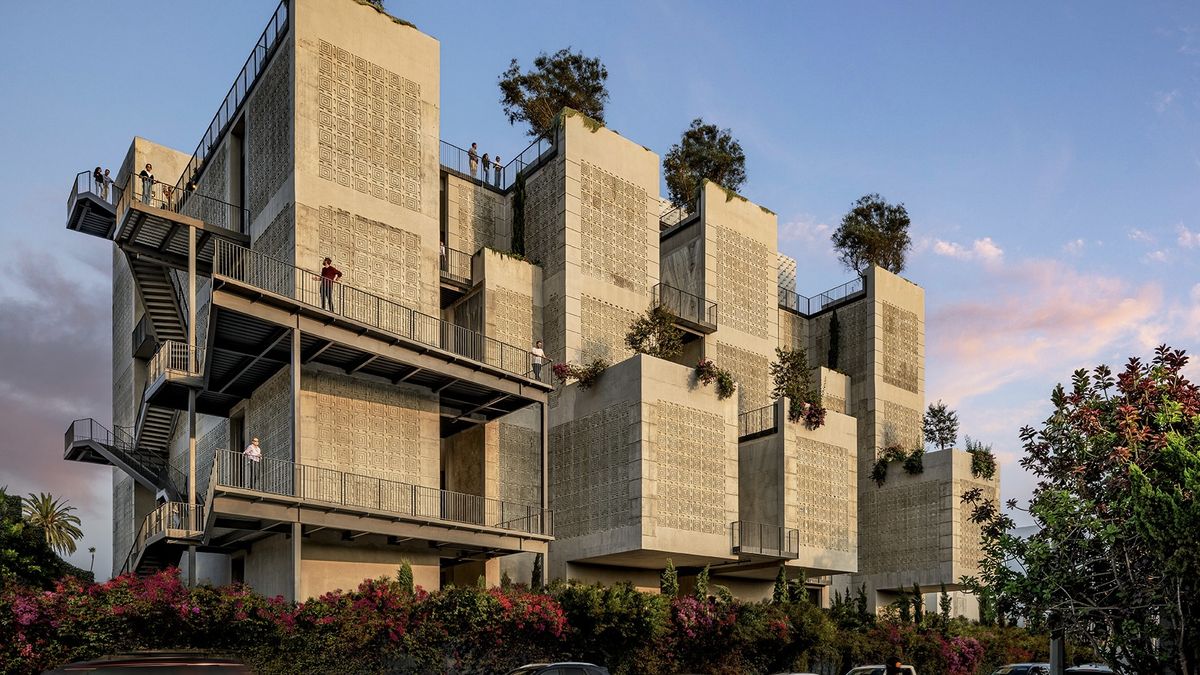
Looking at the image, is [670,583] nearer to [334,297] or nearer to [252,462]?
[252,462]

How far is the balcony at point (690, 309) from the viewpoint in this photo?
42.7 metres

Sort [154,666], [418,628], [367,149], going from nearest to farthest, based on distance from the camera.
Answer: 1. [154,666]
2. [418,628]
3. [367,149]

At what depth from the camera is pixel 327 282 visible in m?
29.9

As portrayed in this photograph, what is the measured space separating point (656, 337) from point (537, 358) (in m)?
5.32

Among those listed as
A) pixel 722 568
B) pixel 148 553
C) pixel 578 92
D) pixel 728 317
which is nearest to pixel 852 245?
pixel 728 317

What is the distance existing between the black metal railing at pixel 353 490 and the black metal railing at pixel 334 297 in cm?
420

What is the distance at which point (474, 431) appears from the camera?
120 ft

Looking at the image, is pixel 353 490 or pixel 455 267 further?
pixel 455 267

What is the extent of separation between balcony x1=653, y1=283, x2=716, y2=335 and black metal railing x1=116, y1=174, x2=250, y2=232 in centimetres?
1590

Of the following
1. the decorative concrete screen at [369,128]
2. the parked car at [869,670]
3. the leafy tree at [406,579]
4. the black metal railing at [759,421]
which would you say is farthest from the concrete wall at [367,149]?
the parked car at [869,670]

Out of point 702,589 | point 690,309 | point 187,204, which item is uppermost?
point 187,204

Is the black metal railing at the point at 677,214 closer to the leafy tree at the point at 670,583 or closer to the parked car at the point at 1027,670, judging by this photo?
the leafy tree at the point at 670,583

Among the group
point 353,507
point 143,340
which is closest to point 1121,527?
point 353,507

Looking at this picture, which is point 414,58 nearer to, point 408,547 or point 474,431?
point 474,431
